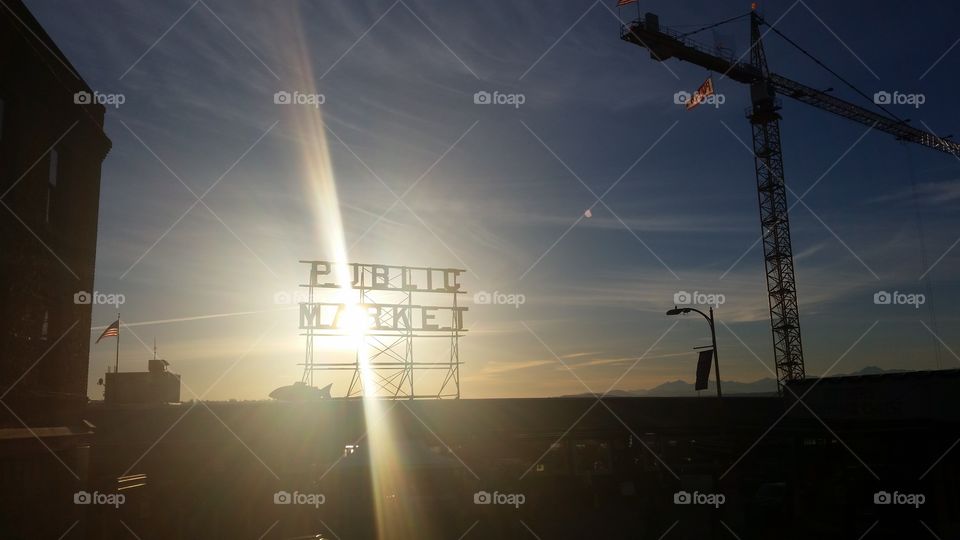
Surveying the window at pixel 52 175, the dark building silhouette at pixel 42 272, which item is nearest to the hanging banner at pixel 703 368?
the dark building silhouette at pixel 42 272

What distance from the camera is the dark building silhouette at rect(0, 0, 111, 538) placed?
12508mm

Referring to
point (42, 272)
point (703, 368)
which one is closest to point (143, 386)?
point (42, 272)

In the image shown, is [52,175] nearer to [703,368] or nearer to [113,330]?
[113,330]

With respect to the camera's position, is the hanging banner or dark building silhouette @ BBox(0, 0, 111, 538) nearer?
dark building silhouette @ BBox(0, 0, 111, 538)

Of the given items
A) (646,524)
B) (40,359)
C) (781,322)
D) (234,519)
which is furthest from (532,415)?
(781,322)

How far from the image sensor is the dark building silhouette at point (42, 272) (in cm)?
1251

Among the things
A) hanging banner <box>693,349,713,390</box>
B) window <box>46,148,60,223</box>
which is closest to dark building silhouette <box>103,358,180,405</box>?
window <box>46,148,60,223</box>

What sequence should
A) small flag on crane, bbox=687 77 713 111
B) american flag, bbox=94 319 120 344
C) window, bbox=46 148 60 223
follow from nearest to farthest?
1. window, bbox=46 148 60 223
2. american flag, bbox=94 319 120 344
3. small flag on crane, bbox=687 77 713 111

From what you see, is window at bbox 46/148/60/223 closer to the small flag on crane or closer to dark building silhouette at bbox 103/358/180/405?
dark building silhouette at bbox 103/358/180/405

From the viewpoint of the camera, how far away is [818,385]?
118ft

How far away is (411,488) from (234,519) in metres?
6.43

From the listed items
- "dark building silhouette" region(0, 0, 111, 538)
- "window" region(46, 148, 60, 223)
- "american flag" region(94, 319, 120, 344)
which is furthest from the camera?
"american flag" region(94, 319, 120, 344)

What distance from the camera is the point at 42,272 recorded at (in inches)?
552

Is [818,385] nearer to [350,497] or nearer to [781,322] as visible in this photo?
[781,322]
